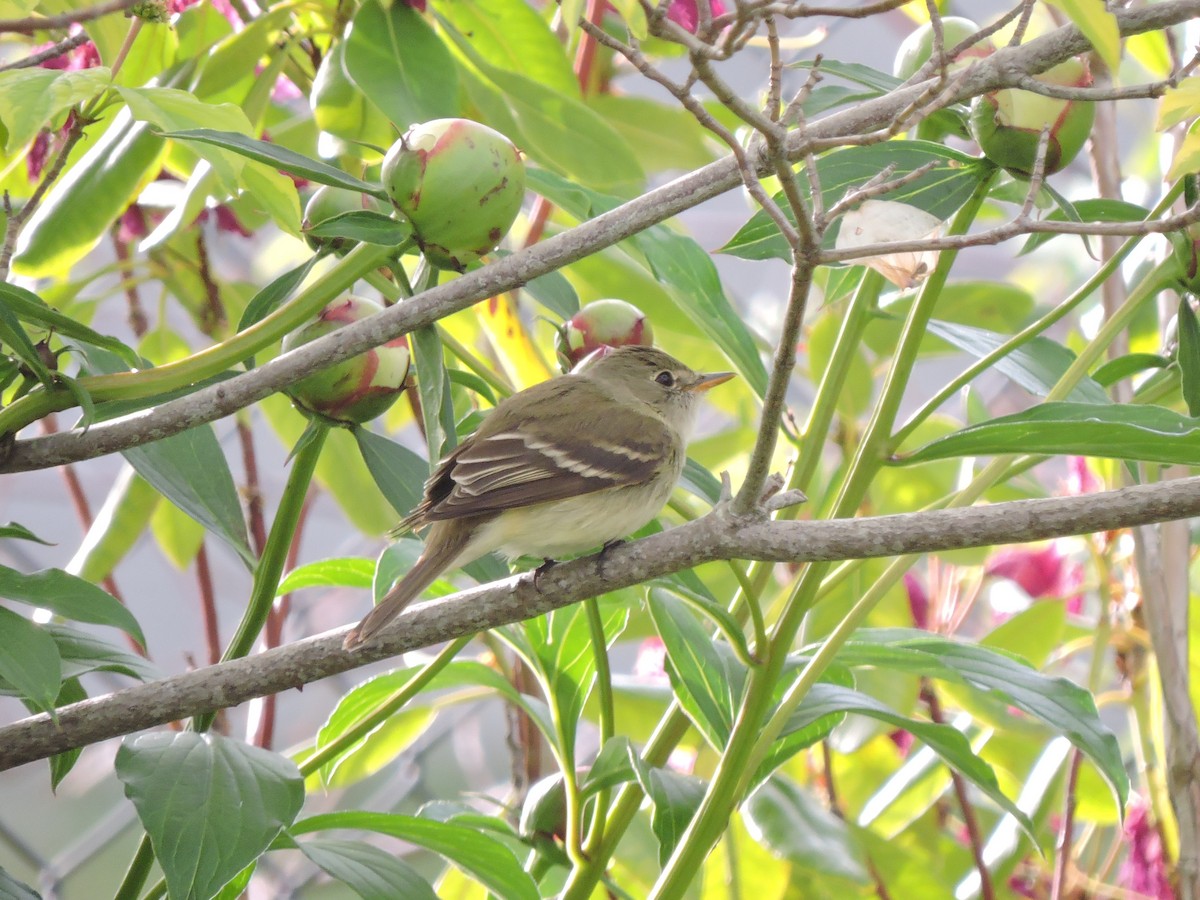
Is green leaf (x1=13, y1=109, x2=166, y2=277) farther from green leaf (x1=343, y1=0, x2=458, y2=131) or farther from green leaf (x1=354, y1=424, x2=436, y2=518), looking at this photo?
green leaf (x1=354, y1=424, x2=436, y2=518)

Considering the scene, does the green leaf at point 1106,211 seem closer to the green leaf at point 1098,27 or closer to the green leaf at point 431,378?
the green leaf at point 1098,27

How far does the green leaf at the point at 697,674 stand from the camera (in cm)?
119

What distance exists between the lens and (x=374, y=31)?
124cm

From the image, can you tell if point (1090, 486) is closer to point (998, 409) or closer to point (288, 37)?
point (288, 37)

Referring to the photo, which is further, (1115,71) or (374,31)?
(374,31)

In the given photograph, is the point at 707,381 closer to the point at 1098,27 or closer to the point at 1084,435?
the point at 1084,435

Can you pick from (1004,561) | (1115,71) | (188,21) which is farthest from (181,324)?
(1115,71)

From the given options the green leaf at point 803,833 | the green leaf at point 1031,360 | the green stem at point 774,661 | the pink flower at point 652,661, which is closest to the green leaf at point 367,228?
the green stem at point 774,661

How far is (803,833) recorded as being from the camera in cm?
138

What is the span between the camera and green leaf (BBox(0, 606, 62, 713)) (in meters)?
0.87

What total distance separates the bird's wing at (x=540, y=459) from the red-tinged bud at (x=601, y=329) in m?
0.22

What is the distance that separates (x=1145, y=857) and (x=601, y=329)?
1.11 metres

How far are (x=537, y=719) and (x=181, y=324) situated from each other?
8.86 feet

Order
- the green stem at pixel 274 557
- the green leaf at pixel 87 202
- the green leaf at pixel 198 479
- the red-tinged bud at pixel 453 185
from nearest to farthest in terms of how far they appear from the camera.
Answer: the red-tinged bud at pixel 453 185, the green stem at pixel 274 557, the green leaf at pixel 198 479, the green leaf at pixel 87 202
